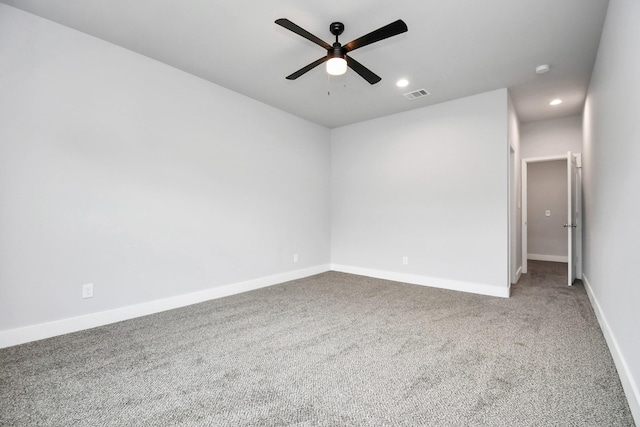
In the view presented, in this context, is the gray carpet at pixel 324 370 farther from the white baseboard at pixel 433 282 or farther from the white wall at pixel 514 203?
the white wall at pixel 514 203

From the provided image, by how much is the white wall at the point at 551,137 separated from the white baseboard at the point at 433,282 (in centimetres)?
317

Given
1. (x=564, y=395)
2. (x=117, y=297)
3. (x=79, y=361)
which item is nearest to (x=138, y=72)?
(x=117, y=297)

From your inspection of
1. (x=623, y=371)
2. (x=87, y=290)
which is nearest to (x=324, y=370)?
(x=623, y=371)

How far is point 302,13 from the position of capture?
8.12ft

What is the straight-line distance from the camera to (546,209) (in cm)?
683

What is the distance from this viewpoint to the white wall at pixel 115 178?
2.49 m

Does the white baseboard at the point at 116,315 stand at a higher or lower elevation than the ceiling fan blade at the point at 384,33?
lower

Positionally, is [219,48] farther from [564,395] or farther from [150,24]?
[564,395]

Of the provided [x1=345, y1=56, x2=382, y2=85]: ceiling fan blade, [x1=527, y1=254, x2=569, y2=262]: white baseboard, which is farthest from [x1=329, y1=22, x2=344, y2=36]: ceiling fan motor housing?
[x1=527, y1=254, x2=569, y2=262]: white baseboard

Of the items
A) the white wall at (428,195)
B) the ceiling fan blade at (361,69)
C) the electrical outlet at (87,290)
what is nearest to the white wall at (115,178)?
the electrical outlet at (87,290)

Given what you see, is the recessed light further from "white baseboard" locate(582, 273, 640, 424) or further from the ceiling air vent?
"white baseboard" locate(582, 273, 640, 424)

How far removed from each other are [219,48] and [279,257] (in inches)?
117

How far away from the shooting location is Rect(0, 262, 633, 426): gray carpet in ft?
5.32

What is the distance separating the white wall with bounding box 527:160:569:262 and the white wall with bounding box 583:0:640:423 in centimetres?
442
